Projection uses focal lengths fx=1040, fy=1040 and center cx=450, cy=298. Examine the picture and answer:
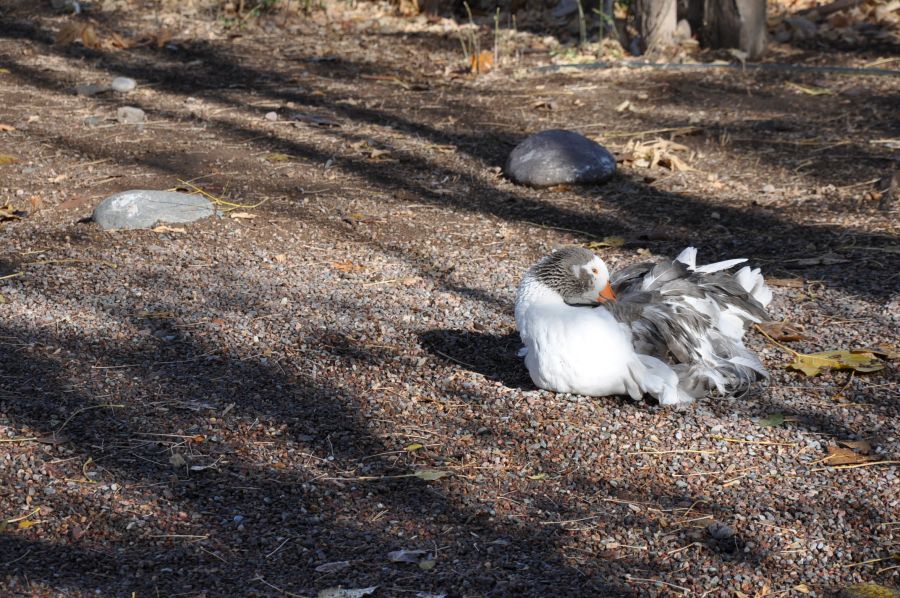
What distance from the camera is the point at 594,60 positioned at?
10.0 meters

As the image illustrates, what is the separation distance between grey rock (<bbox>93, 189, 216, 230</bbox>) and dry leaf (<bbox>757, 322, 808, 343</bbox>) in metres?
3.43

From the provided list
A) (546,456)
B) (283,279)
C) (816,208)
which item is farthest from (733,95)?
(546,456)

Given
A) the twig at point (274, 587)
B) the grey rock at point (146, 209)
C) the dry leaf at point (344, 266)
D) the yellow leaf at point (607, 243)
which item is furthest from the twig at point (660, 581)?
the grey rock at point (146, 209)

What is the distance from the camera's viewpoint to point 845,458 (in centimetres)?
377

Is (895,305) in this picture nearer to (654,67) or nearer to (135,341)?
(135,341)

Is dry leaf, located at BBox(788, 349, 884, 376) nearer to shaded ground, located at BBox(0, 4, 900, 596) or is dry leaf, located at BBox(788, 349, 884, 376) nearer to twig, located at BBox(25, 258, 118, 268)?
shaded ground, located at BBox(0, 4, 900, 596)

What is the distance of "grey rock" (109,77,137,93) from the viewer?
363 inches

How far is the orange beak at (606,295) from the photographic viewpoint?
433cm

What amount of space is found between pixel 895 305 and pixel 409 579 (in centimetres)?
311

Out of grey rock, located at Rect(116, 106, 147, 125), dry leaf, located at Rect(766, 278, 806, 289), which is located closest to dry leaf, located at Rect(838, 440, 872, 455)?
dry leaf, located at Rect(766, 278, 806, 289)

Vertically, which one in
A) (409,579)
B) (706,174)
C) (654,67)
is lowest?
(409,579)

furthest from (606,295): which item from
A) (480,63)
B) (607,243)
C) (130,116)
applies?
(480,63)

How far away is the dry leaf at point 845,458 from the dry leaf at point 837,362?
64cm

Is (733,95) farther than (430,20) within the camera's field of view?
No
